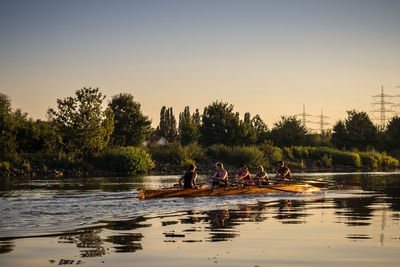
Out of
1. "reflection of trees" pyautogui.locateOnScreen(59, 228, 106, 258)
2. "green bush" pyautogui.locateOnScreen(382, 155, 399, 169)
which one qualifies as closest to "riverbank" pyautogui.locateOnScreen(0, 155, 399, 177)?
"green bush" pyautogui.locateOnScreen(382, 155, 399, 169)

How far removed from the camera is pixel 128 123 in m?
72.4

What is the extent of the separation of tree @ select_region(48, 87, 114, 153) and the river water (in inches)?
1308

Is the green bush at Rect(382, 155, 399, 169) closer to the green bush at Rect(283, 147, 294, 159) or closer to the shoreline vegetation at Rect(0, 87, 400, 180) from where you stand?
the shoreline vegetation at Rect(0, 87, 400, 180)

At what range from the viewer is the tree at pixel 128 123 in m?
71.3

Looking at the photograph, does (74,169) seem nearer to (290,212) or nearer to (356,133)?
(290,212)

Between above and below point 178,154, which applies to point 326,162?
below

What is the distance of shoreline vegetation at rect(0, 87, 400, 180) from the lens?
169 ft

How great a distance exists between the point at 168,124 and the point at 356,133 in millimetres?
43366

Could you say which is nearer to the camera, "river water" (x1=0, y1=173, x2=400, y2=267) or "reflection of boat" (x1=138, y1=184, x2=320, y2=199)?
"river water" (x1=0, y1=173, x2=400, y2=267)

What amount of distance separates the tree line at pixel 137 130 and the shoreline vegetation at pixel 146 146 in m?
0.11

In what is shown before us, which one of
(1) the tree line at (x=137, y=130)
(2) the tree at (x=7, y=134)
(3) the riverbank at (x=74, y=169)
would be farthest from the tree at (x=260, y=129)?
(2) the tree at (x=7, y=134)

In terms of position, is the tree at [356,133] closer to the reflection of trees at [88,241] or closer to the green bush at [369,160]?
the green bush at [369,160]

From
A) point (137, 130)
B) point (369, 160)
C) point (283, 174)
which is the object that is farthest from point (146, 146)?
point (283, 174)

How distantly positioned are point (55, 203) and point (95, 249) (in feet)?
36.3
